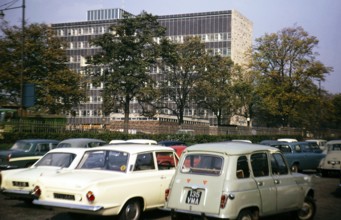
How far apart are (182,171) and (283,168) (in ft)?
7.77

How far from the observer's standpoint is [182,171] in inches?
360

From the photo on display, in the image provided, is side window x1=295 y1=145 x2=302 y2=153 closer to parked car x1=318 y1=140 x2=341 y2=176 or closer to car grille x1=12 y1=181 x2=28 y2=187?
parked car x1=318 y1=140 x2=341 y2=176

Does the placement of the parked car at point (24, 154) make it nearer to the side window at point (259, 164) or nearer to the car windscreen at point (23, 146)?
the car windscreen at point (23, 146)

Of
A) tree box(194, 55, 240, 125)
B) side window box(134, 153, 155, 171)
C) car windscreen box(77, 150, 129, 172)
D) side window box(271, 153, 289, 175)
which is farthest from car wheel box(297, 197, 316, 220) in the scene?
tree box(194, 55, 240, 125)

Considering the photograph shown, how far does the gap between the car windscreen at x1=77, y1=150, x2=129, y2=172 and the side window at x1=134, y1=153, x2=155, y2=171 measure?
0.96 ft

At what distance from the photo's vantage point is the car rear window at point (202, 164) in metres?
8.70

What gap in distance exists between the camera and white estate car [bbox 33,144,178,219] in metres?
8.93

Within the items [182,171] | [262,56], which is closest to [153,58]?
[262,56]

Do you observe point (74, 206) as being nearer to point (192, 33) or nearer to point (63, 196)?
point (63, 196)

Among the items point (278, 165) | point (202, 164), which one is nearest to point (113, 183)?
point (202, 164)

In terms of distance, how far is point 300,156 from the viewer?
2155 centimetres

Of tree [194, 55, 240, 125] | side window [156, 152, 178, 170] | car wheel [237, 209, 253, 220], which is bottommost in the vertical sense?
car wheel [237, 209, 253, 220]

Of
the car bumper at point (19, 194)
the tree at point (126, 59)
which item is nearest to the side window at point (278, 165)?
the car bumper at point (19, 194)

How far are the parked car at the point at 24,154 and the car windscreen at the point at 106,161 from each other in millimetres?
7354
